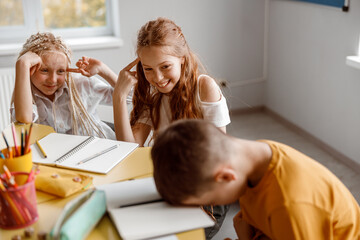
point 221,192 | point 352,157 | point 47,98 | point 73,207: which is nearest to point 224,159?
point 221,192

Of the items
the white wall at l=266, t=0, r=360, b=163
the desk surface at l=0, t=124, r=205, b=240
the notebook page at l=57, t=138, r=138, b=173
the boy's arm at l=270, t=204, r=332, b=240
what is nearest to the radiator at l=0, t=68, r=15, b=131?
the desk surface at l=0, t=124, r=205, b=240

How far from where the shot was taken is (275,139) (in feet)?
10.3

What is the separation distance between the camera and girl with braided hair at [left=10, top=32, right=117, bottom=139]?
1.67m

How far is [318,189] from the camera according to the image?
0.94 m

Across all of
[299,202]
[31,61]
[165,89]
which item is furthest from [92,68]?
[299,202]

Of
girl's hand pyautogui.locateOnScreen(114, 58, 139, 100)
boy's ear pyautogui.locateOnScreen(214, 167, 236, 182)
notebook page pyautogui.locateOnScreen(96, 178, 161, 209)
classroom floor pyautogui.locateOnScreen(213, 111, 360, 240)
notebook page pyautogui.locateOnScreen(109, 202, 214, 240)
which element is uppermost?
girl's hand pyautogui.locateOnScreen(114, 58, 139, 100)

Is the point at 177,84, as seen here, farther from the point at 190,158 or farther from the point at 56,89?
the point at 190,158

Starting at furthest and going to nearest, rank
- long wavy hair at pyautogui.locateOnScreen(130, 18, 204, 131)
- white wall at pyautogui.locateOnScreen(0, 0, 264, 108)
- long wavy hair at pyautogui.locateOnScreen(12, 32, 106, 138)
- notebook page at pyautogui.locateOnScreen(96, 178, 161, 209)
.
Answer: white wall at pyautogui.locateOnScreen(0, 0, 264, 108) → long wavy hair at pyautogui.locateOnScreen(12, 32, 106, 138) → long wavy hair at pyautogui.locateOnScreen(130, 18, 204, 131) → notebook page at pyautogui.locateOnScreen(96, 178, 161, 209)

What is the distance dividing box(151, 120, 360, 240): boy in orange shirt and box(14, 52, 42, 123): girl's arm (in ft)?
2.99

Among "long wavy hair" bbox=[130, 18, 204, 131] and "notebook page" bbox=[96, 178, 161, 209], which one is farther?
"long wavy hair" bbox=[130, 18, 204, 131]

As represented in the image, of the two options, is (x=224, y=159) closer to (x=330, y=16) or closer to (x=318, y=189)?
(x=318, y=189)

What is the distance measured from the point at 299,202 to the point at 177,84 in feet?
2.71

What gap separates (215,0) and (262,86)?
0.90m

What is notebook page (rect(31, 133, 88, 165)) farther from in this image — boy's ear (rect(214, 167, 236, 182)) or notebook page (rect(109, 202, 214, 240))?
boy's ear (rect(214, 167, 236, 182))
